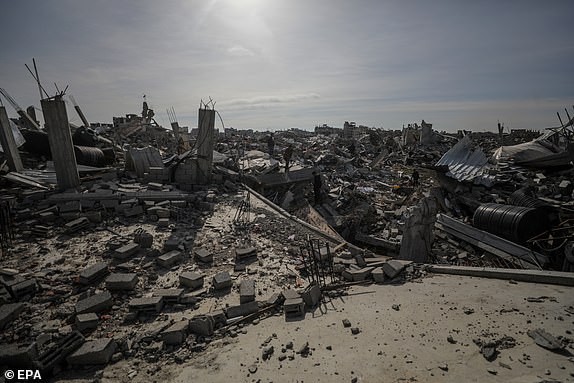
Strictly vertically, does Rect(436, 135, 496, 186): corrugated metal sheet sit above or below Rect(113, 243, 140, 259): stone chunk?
above

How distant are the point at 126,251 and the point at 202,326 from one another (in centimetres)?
262

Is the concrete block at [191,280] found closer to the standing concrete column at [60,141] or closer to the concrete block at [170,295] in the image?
the concrete block at [170,295]

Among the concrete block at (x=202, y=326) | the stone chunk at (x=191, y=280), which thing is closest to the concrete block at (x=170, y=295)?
the stone chunk at (x=191, y=280)

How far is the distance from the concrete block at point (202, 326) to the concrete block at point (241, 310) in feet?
1.01

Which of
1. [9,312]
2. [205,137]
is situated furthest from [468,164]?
[9,312]

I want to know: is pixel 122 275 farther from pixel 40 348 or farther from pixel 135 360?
pixel 135 360

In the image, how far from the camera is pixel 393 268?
472 cm

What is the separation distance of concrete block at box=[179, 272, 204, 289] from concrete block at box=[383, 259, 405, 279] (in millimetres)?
2988

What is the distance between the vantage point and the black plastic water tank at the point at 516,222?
703 cm

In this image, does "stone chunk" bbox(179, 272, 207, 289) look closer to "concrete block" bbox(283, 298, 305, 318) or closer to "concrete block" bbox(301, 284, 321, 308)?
"concrete block" bbox(283, 298, 305, 318)

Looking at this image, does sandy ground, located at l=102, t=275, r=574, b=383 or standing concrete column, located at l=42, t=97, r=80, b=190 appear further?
standing concrete column, located at l=42, t=97, r=80, b=190

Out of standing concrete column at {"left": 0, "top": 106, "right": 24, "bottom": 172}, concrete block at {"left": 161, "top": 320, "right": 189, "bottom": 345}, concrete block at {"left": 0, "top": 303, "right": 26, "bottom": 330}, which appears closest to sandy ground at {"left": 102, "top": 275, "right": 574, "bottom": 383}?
concrete block at {"left": 161, "top": 320, "right": 189, "bottom": 345}

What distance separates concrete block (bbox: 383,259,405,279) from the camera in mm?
4676

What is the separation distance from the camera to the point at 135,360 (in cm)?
310
